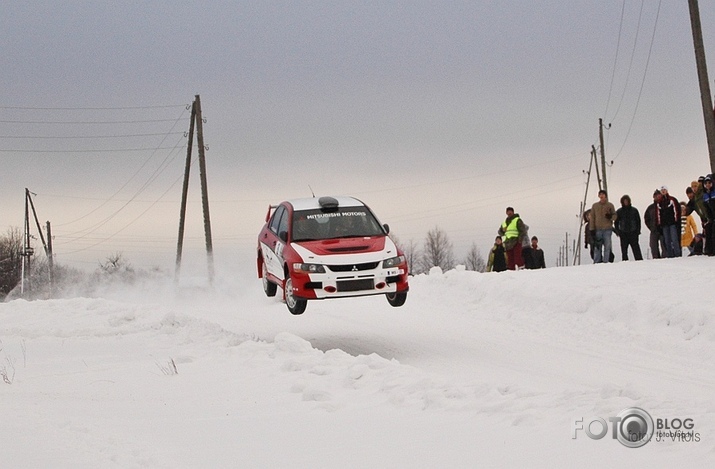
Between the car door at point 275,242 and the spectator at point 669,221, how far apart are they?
36.0 ft

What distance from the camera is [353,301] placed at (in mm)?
18812

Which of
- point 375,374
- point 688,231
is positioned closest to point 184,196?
point 688,231

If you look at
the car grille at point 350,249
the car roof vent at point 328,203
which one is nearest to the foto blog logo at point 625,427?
the car grille at point 350,249

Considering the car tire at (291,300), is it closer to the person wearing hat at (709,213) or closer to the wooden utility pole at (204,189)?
the person wearing hat at (709,213)

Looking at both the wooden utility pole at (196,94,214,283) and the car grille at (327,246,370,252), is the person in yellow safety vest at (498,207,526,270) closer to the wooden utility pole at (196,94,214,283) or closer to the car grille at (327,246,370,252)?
the car grille at (327,246,370,252)

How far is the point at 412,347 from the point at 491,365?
1.91 m

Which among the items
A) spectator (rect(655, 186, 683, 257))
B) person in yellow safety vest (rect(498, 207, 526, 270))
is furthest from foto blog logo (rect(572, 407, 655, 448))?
person in yellow safety vest (rect(498, 207, 526, 270))

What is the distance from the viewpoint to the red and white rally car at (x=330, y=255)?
1045 cm

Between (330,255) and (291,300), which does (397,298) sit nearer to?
(330,255)

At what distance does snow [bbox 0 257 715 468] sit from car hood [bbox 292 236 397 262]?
1.24 meters

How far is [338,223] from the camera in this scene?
11.7 meters

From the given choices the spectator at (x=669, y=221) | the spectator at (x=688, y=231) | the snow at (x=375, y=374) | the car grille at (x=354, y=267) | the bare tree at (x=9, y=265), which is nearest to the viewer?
the snow at (x=375, y=374)

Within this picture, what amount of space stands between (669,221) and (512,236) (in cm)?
378

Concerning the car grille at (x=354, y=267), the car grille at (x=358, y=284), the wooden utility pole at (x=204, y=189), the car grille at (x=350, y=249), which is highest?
the wooden utility pole at (x=204, y=189)
